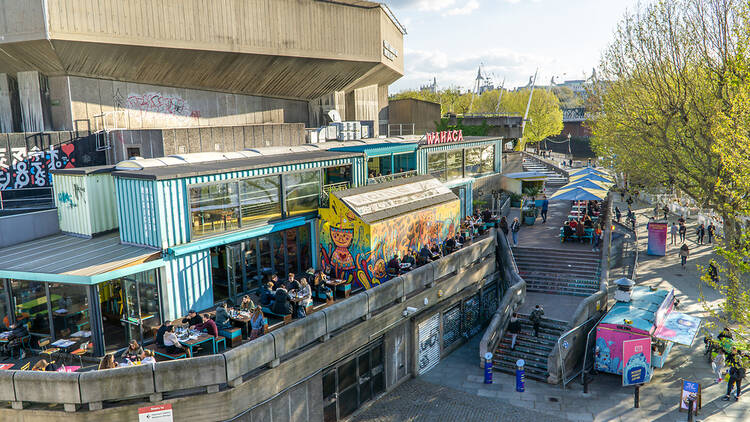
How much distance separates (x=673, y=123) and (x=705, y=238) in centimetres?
1644

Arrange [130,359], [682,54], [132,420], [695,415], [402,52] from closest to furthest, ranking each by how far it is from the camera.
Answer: [132,420], [130,359], [695,415], [682,54], [402,52]

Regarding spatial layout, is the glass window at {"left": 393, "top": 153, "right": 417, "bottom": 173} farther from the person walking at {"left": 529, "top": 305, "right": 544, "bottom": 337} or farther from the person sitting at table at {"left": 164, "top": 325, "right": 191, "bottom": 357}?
the person sitting at table at {"left": 164, "top": 325, "right": 191, "bottom": 357}

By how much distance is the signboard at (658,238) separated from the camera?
36.6 meters

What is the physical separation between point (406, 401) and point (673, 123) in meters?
20.9

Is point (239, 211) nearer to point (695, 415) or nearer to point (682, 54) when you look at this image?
point (695, 415)

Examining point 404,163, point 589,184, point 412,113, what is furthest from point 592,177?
point 412,113

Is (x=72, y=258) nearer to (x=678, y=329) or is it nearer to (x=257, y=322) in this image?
(x=257, y=322)

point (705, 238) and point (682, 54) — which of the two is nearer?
point (682, 54)

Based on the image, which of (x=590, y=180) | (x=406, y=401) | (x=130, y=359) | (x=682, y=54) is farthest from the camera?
(x=590, y=180)

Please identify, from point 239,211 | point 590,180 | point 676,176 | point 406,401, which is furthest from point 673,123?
point 239,211

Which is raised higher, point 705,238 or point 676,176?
point 676,176

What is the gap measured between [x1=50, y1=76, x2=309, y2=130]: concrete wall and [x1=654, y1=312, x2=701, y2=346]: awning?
80.2 ft

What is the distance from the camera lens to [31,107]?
80.2 feet

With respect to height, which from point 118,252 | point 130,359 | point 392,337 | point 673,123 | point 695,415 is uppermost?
point 673,123
